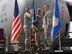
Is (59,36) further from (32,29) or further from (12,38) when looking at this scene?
(12,38)

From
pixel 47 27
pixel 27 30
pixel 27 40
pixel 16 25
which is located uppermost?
pixel 16 25

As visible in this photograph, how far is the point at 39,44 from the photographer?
36.4 ft

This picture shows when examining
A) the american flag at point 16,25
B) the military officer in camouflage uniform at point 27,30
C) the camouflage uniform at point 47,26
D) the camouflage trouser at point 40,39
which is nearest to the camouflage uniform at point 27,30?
the military officer in camouflage uniform at point 27,30

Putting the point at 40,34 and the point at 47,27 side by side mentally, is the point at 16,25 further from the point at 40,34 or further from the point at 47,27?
the point at 47,27

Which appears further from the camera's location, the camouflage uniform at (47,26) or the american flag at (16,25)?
the american flag at (16,25)

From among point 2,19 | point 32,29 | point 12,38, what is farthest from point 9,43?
point 2,19

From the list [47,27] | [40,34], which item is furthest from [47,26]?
[40,34]

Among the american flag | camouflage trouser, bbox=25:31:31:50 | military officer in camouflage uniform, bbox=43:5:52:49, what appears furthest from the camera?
the american flag

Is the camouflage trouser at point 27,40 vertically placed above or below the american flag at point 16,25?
below

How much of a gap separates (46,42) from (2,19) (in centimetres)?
298

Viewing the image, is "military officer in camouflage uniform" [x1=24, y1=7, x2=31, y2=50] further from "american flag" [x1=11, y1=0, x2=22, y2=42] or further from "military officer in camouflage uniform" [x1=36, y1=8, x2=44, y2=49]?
"american flag" [x1=11, y1=0, x2=22, y2=42]

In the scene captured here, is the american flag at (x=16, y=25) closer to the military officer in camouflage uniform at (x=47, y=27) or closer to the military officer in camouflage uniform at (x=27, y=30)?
the military officer in camouflage uniform at (x=27, y=30)

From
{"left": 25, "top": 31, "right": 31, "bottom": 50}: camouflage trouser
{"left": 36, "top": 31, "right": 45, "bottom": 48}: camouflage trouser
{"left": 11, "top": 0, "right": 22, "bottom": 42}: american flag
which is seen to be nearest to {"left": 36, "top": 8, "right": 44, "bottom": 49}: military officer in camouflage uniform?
{"left": 36, "top": 31, "right": 45, "bottom": 48}: camouflage trouser

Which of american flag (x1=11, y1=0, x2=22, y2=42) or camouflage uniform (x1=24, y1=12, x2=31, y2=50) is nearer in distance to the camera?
camouflage uniform (x1=24, y1=12, x2=31, y2=50)
